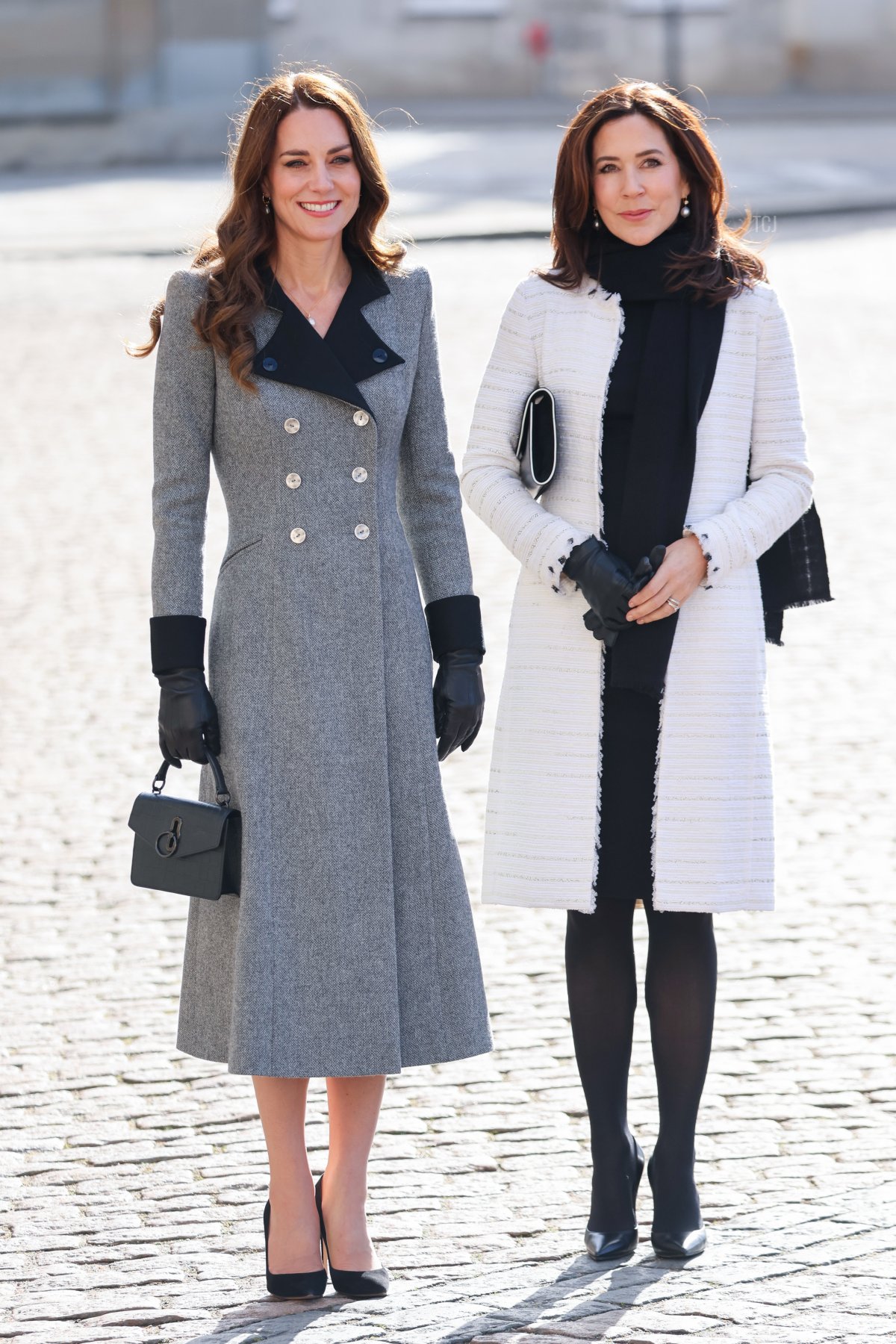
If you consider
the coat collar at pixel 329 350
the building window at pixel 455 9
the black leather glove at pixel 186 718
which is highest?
the building window at pixel 455 9

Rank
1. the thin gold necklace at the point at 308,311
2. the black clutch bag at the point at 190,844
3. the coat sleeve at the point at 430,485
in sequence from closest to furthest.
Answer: the black clutch bag at the point at 190,844 < the thin gold necklace at the point at 308,311 < the coat sleeve at the point at 430,485

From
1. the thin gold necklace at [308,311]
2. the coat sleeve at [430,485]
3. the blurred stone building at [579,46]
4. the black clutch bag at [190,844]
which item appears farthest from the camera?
the blurred stone building at [579,46]

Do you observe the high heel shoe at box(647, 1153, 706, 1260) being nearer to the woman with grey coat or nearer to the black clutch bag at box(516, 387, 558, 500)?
the woman with grey coat

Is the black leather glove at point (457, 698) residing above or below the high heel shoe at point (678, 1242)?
above

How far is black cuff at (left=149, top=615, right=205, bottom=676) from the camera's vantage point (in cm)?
366

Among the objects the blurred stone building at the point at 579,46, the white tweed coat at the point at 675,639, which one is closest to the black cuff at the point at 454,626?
the white tweed coat at the point at 675,639

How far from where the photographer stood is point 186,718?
362 cm

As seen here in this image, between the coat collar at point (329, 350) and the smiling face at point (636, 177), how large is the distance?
0.46 meters

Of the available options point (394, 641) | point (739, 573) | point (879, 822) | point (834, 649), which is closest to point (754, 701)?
point (739, 573)

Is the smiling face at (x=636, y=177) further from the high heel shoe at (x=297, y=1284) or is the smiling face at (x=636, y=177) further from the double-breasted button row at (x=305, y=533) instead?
the high heel shoe at (x=297, y=1284)

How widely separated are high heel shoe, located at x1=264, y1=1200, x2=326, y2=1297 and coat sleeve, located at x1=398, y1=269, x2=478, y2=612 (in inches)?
47.4

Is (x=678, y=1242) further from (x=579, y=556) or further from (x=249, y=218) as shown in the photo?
(x=249, y=218)

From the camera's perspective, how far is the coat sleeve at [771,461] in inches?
148

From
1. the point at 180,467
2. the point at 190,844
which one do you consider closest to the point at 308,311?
the point at 180,467
